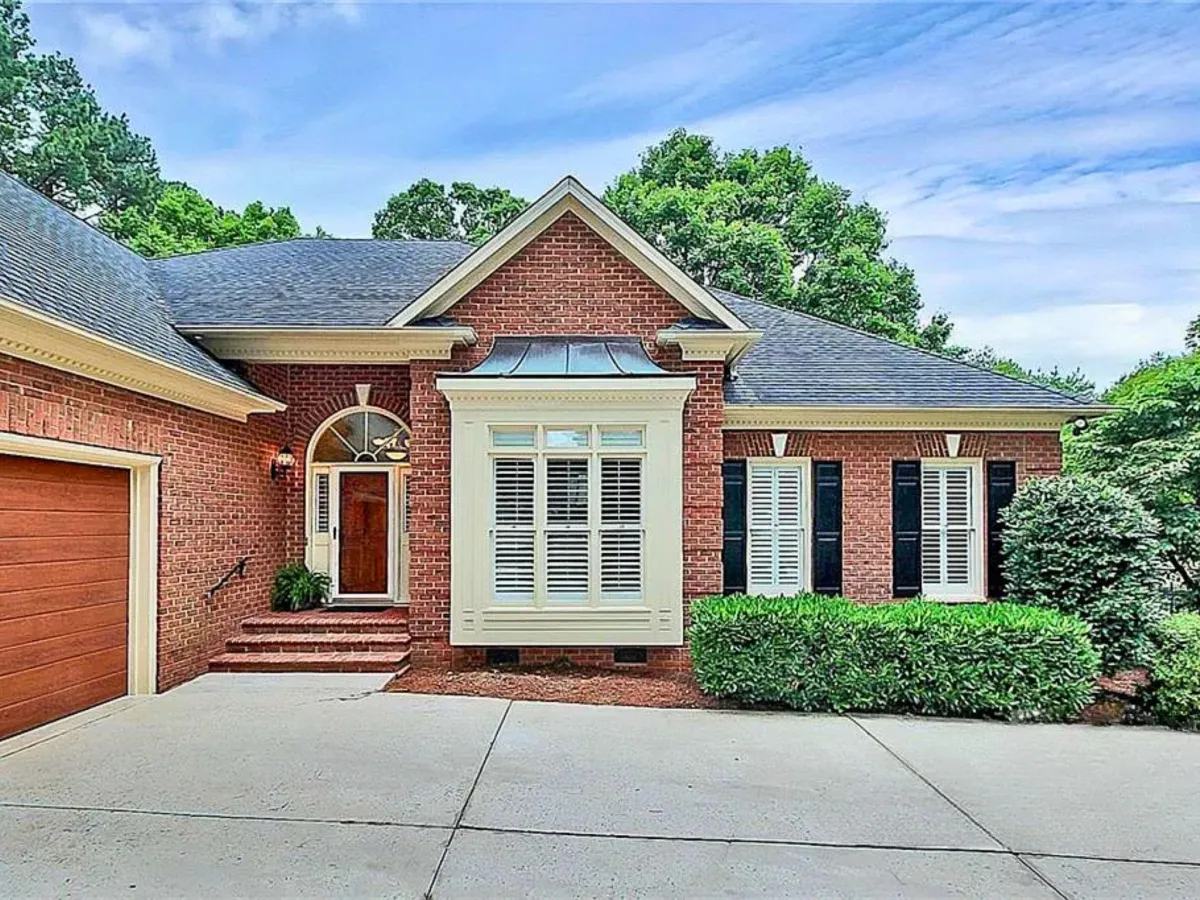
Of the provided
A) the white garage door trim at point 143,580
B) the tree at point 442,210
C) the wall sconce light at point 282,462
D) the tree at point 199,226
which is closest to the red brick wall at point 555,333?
the wall sconce light at point 282,462

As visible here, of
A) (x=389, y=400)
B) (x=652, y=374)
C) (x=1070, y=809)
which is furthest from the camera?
(x=389, y=400)

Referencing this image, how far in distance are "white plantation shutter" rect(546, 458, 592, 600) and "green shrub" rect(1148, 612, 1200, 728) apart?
18.5ft

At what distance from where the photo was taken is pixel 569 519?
9.37 metres

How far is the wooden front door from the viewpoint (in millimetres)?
10969

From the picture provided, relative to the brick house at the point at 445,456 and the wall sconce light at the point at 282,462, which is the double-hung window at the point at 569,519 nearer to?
the brick house at the point at 445,456

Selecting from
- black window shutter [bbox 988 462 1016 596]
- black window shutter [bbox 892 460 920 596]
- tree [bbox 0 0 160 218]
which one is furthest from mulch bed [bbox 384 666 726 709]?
tree [bbox 0 0 160 218]

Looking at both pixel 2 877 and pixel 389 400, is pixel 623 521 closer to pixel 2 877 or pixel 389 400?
pixel 389 400

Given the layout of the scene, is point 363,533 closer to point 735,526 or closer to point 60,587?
point 60,587

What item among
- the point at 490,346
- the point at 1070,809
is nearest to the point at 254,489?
the point at 490,346

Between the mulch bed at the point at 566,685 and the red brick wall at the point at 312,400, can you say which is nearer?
the mulch bed at the point at 566,685

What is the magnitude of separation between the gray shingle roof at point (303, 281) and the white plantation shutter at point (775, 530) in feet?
17.4

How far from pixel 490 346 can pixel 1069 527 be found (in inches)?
270

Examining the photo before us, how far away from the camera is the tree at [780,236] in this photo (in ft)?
84.9

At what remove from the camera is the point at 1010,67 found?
1245 centimetres
